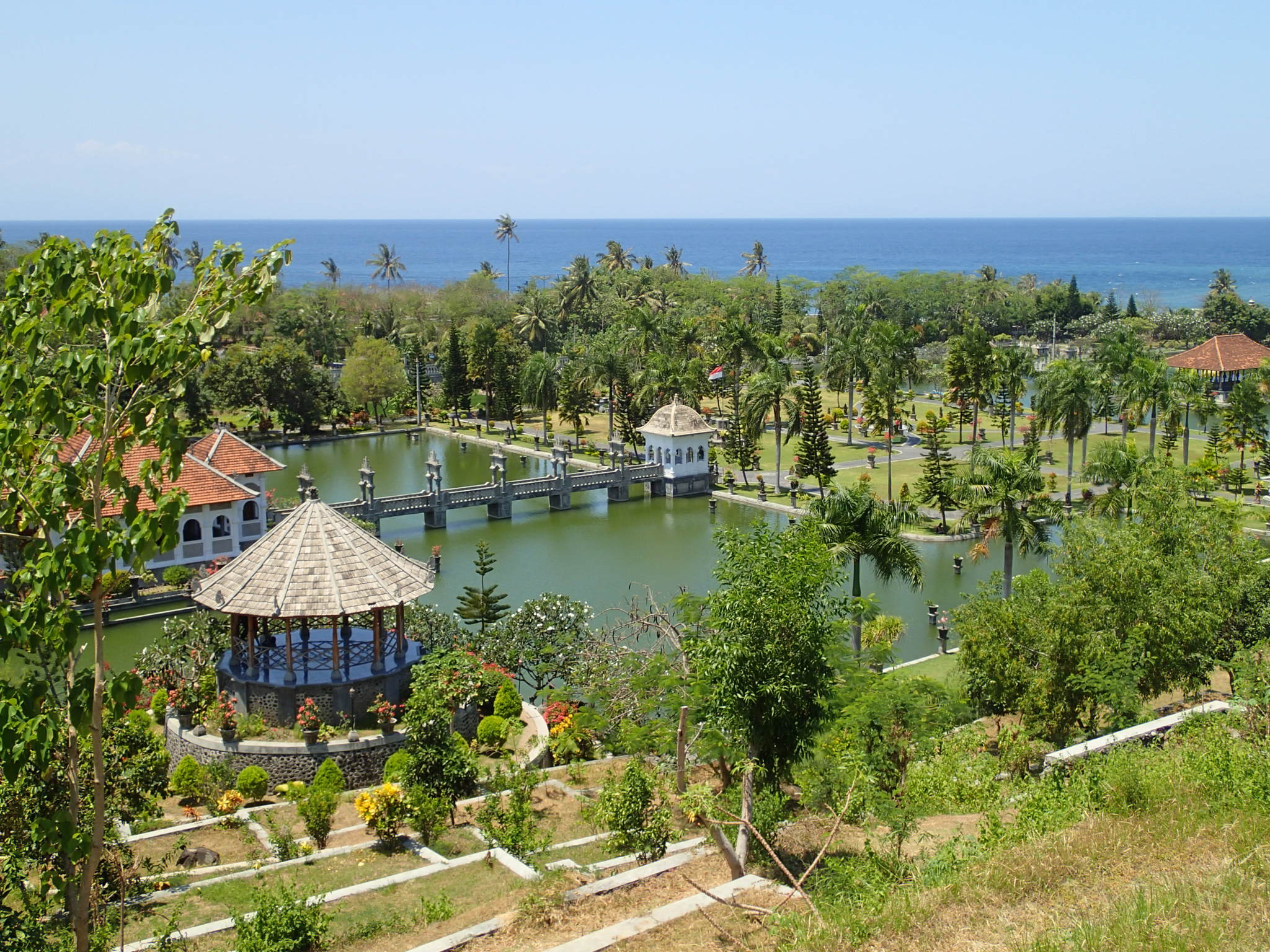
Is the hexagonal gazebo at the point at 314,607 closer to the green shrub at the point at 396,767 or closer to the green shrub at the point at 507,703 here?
the green shrub at the point at 507,703

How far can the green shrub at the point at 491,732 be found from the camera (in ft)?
65.0

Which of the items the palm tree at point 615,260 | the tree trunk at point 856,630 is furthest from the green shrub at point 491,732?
the palm tree at point 615,260

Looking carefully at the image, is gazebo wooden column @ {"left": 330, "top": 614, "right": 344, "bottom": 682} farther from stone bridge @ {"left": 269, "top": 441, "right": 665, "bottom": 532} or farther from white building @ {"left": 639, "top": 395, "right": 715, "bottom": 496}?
white building @ {"left": 639, "top": 395, "right": 715, "bottom": 496}

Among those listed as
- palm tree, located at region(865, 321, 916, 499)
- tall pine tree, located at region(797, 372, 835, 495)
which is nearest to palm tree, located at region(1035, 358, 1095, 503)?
palm tree, located at region(865, 321, 916, 499)

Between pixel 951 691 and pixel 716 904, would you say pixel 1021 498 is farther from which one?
pixel 716 904

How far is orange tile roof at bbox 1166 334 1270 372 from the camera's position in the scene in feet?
217

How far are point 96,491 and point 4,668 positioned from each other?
56.4 ft

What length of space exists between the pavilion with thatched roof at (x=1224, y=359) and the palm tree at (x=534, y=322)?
115ft

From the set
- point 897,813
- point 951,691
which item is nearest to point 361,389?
point 951,691

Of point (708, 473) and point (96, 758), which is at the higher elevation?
point (96, 758)

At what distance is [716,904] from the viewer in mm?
12031

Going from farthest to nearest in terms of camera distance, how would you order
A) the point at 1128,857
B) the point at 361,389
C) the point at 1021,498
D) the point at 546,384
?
the point at 361,389 < the point at 546,384 < the point at 1021,498 < the point at 1128,857

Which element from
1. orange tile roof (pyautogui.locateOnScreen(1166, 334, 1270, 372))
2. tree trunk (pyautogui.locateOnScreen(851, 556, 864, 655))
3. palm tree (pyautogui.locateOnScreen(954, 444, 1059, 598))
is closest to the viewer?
tree trunk (pyautogui.locateOnScreen(851, 556, 864, 655))

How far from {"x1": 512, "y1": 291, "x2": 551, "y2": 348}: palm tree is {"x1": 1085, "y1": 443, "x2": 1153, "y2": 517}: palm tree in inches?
1583
